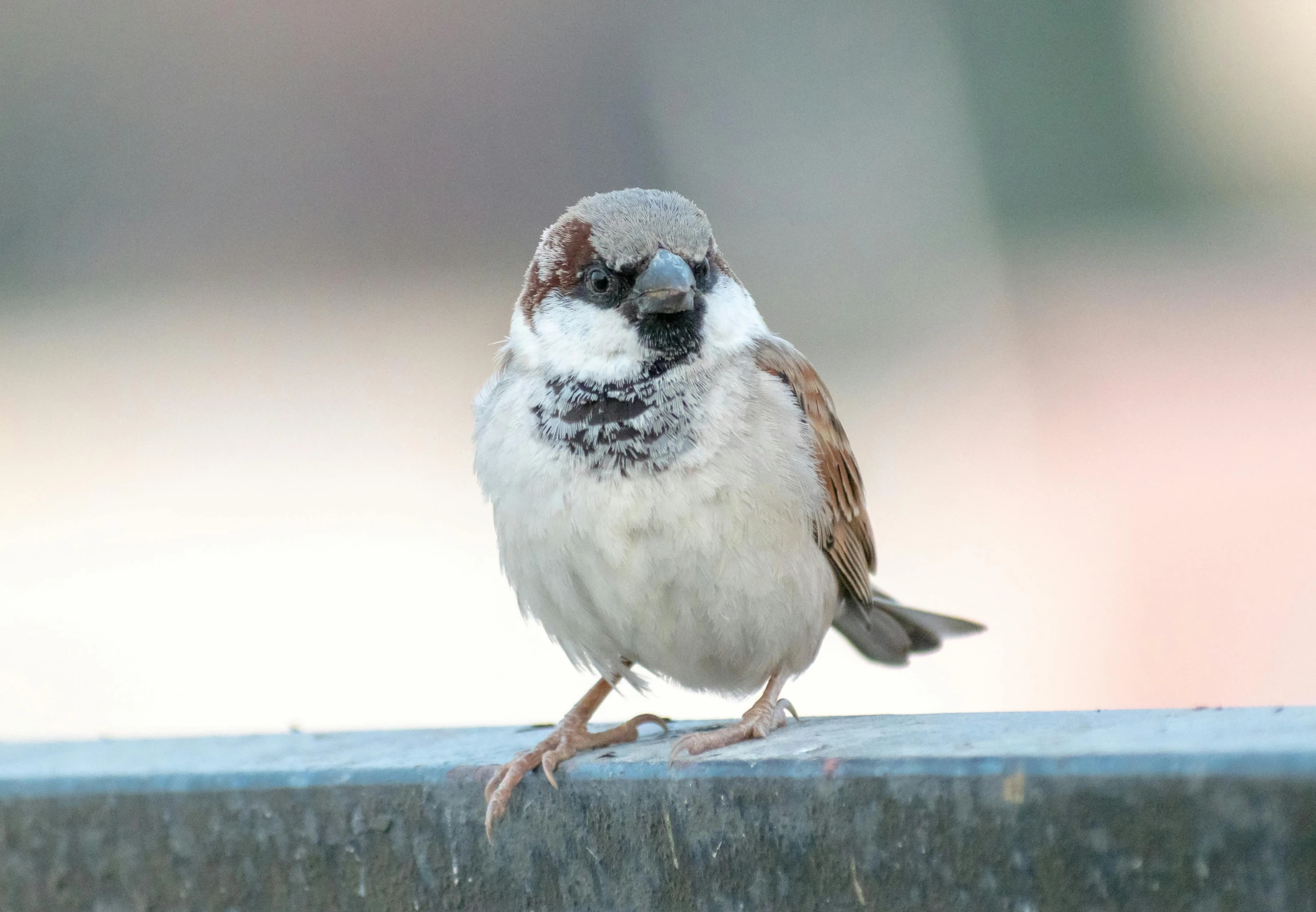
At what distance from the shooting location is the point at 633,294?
69.5 inches

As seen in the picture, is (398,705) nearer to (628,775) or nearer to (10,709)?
(10,709)

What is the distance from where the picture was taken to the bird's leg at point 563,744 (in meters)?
1.33

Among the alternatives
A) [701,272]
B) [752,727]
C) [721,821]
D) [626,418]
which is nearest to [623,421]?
[626,418]

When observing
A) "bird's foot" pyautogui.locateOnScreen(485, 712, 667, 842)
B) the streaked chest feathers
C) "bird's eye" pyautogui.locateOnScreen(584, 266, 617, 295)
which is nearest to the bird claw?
"bird's foot" pyautogui.locateOnScreen(485, 712, 667, 842)

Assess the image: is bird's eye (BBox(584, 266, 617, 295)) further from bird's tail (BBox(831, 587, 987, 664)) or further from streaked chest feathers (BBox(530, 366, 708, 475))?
bird's tail (BBox(831, 587, 987, 664))

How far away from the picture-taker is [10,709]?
3676 mm

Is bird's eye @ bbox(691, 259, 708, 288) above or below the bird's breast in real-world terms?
above

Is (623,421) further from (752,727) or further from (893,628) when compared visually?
(893,628)

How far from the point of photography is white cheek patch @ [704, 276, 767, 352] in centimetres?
179

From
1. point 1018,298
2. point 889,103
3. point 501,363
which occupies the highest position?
point 889,103

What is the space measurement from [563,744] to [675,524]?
264mm

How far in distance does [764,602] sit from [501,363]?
Answer: 0.47 m

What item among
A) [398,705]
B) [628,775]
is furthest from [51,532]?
[628,775]

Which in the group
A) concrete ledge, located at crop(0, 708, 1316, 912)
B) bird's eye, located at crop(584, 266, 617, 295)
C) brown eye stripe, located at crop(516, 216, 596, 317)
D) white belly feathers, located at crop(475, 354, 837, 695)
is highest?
brown eye stripe, located at crop(516, 216, 596, 317)
